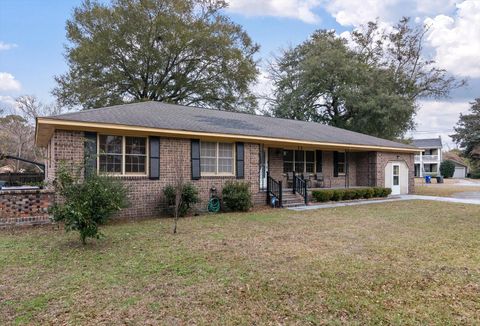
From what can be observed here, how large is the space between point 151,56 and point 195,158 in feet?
52.4

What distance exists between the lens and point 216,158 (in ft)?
37.3

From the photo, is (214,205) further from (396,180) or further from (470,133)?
(470,133)

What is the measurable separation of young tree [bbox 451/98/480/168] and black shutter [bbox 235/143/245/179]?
47.0m

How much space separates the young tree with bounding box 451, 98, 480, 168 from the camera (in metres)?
46.1

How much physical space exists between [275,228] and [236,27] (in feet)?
78.7

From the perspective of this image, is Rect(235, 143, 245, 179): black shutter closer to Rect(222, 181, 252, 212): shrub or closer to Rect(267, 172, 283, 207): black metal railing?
Rect(222, 181, 252, 212): shrub

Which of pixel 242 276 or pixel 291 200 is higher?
pixel 291 200

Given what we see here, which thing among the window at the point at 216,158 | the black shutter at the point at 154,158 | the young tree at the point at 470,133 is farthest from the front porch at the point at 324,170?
the young tree at the point at 470,133

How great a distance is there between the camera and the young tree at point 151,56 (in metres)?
22.9

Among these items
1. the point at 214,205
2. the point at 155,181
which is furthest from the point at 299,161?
the point at 155,181

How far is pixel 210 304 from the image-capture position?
3.63 m

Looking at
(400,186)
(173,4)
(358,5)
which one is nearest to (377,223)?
(400,186)

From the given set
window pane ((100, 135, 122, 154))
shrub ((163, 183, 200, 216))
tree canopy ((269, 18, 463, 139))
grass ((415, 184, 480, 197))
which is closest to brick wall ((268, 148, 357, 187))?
grass ((415, 184, 480, 197))

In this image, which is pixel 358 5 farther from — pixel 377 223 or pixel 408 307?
pixel 408 307
